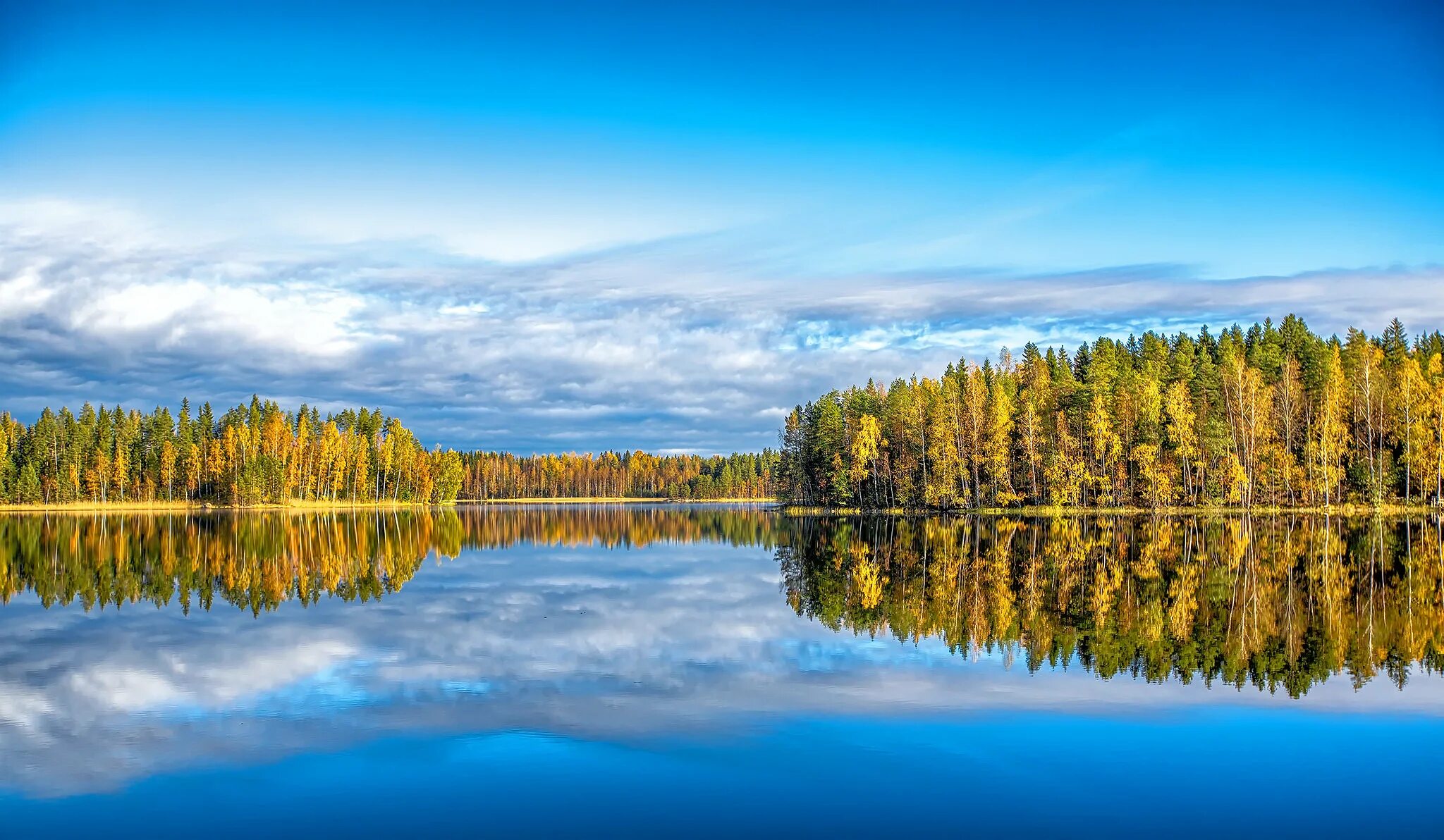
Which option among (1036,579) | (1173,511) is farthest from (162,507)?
(1036,579)

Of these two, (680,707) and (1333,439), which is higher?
(1333,439)

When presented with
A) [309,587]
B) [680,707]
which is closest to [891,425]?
[309,587]

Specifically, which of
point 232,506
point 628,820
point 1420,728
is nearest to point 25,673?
point 628,820

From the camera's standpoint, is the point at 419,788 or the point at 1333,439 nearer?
the point at 419,788

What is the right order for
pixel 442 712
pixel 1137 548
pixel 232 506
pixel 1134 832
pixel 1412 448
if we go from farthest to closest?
pixel 232 506, pixel 1412 448, pixel 1137 548, pixel 442 712, pixel 1134 832

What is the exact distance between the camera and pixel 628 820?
35.8ft

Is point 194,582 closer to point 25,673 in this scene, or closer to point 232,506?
point 25,673

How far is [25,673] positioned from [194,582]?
17.4m

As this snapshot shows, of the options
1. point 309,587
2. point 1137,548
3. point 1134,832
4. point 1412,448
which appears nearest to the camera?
point 1134,832

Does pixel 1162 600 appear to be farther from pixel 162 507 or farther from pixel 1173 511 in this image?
pixel 162 507

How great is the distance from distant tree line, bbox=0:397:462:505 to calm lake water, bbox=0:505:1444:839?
10890 centimetres

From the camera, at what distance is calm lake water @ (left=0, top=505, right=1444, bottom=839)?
37.1ft

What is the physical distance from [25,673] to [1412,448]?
91.0 metres

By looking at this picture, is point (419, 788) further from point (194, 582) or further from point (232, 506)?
point (232, 506)
